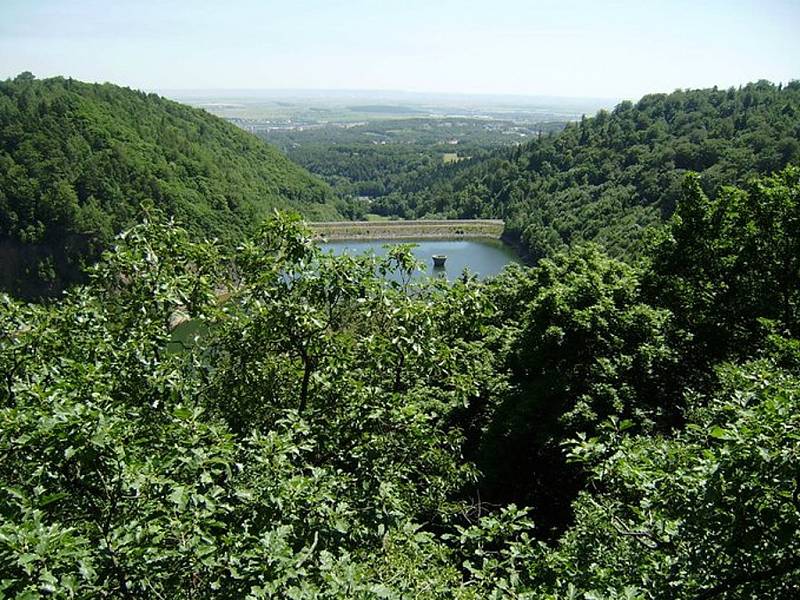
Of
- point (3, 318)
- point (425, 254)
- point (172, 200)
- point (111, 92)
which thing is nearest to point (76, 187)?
point (172, 200)

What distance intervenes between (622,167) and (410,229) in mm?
48118

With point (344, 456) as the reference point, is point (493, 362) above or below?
below

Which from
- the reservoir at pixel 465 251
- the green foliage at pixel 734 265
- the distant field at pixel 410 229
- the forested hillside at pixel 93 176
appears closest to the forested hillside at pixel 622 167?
the reservoir at pixel 465 251

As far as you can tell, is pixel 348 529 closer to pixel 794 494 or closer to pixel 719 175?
pixel 794 494

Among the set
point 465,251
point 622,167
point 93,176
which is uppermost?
point 622,167

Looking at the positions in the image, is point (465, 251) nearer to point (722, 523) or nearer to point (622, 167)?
point (622, 167)

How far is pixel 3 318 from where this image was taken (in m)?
7.53

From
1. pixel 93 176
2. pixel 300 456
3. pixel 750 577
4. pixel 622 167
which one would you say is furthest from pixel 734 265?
pixel 622 167

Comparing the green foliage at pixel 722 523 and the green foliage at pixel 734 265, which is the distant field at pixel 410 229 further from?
the green foliage at pixel 722 523

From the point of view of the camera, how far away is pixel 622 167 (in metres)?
125

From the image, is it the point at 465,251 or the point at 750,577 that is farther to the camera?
the point at 465,251

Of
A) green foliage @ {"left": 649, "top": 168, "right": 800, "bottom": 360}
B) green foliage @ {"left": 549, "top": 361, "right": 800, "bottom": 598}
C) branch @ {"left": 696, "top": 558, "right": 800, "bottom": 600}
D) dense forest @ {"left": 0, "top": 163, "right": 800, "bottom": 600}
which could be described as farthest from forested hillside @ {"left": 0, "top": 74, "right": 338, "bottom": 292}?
branch @ {"left": 696, "top": 558, "right": 800, "bottom": 600}

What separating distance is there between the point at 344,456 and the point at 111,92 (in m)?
143

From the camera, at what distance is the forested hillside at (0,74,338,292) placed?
266 ft
